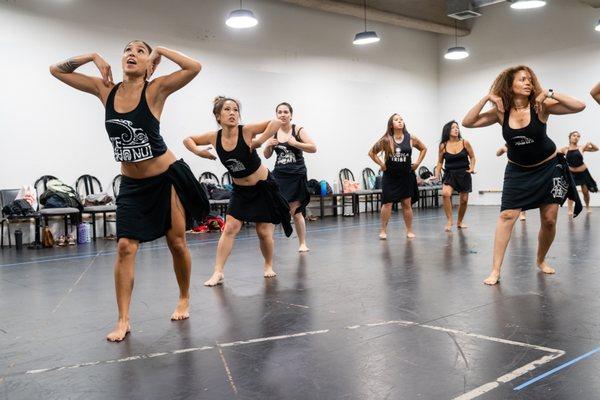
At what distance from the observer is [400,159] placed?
7.20 metres

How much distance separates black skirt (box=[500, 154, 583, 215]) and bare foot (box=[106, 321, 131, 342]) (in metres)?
2.75

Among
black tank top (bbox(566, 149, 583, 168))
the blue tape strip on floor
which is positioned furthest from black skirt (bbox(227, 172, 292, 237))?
black tank top (bbox(566, 149, 583, 168))

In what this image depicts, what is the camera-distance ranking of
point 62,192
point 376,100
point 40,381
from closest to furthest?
point 40,381 < point 62,192 < point 376,100

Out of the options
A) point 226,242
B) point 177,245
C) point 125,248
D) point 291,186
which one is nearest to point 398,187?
point 291,186

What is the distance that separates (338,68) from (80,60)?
10848mm

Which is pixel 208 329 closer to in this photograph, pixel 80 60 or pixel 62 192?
pixel 80 60

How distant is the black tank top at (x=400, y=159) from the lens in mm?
7177

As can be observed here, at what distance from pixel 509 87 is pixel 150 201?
263cm

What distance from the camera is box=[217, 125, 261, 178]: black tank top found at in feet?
13.5

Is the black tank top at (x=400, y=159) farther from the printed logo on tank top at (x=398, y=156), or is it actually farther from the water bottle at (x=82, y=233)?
the water bottle at (x=82, y=233)

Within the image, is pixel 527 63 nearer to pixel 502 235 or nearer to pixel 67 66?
pixel 502 235

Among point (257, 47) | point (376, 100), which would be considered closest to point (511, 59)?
point (376, 100)

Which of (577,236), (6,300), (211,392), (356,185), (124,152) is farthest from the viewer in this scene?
(356,185)

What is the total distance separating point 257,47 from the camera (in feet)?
39.1
